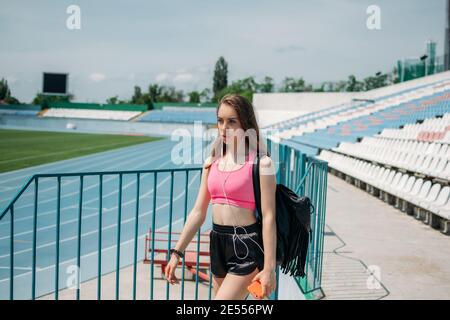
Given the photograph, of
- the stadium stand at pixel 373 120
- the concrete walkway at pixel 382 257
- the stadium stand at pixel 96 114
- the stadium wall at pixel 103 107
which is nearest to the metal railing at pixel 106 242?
the concrete walkway at pixel 382 257

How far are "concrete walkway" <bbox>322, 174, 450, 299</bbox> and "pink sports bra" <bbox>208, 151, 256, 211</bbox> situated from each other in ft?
6.15

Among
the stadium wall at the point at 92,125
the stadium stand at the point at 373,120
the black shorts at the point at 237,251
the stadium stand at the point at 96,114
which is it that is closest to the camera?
the black shorts at the point at 237,251

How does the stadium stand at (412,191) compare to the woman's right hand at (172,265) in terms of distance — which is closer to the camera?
the woman's right hand at (172,265)

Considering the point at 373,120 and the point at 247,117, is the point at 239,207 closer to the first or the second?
the point at 247,117

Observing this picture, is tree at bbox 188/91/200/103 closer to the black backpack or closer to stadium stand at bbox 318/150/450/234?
stadium stand at bbox 318/150/450/234

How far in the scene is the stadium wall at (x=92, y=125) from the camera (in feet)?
169

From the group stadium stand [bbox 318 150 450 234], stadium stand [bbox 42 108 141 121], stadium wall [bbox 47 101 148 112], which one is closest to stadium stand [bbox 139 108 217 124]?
stadium wall [bbox 47 101 148 112]

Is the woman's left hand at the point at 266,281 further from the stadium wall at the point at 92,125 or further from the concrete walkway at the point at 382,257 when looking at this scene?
the stadium wall at the point at 92,125

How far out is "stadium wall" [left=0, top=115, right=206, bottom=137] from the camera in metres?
51.5

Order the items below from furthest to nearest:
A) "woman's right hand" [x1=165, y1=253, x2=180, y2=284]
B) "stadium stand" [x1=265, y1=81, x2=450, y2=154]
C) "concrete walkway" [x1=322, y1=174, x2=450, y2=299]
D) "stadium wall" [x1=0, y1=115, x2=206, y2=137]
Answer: "stadium wall" [x1=0, y1=115, x2=206, y2=137], "stadium stand" [x1=265, y1=81, x2=450, y2=154], "concrete walkway" [x1=322, y1=174, x2=450, y2=299], "woman's right hand" [x1=165, y1=253, x2=180, y2=284]

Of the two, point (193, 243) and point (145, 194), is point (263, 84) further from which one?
point (193, 243)

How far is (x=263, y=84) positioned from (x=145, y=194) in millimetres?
51185

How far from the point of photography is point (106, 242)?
28.4ft
